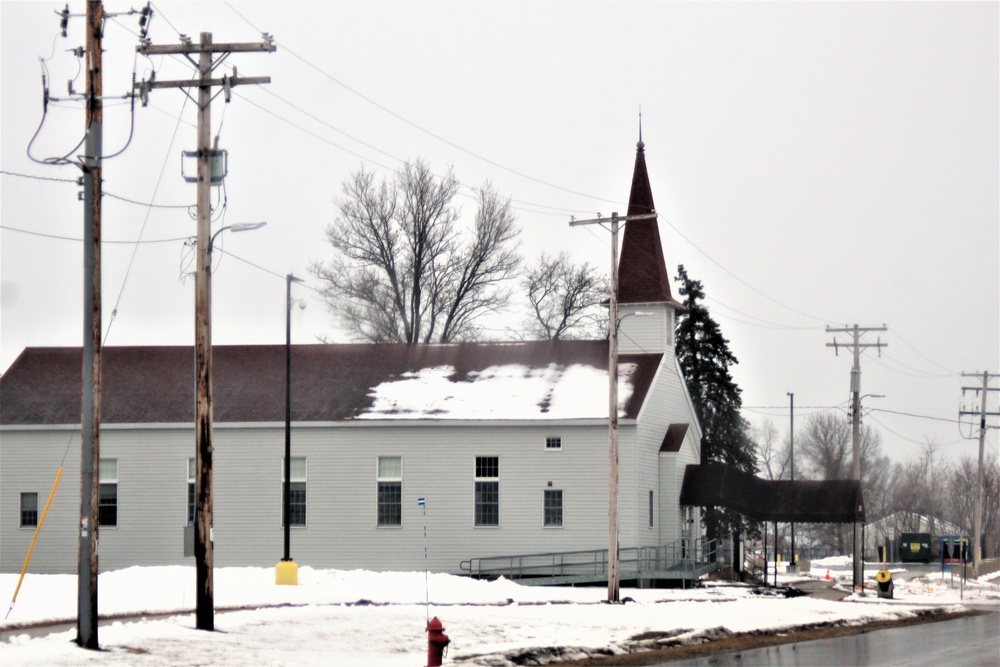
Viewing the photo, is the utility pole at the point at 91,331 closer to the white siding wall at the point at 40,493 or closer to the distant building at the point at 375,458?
the distant building at the point at 375,458

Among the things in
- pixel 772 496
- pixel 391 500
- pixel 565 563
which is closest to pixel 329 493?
pixel 391 500

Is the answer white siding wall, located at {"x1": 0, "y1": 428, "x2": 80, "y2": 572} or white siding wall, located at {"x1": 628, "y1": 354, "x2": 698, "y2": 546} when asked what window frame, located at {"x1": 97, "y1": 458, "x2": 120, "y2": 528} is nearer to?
white siding wall, located at {"x1": 0, "y1": 428, "x2": 80, "y2": 572}

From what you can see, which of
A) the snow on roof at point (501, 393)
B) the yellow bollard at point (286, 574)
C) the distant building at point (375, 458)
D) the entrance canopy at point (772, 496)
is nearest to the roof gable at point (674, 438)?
the distant building at point (375, 458)

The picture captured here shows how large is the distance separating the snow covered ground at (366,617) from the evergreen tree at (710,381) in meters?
13.4

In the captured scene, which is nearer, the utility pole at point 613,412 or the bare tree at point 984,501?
Answer: the utility pole at point 613,412

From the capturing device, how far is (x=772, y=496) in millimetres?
49688

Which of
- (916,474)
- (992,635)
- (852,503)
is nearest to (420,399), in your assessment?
(852,503)

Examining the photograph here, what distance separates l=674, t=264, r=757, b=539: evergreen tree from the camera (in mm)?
57156

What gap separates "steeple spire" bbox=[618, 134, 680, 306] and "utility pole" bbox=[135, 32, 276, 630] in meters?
30.0

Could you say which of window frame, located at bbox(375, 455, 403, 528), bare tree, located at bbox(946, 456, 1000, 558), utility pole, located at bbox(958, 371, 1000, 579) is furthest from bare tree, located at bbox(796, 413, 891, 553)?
window frame, located at bbox(375, 455, 403, 528)

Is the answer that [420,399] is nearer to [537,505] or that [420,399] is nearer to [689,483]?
[537,505]

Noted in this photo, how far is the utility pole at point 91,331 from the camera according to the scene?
1955 centimetres

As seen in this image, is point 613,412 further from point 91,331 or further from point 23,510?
point 23,510

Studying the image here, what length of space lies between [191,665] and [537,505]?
2768cm
